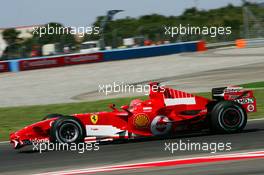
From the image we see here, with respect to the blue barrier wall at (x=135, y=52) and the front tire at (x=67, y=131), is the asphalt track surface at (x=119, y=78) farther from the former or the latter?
the front tire at (x=67, y=131)

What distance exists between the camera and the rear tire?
9.62 meters

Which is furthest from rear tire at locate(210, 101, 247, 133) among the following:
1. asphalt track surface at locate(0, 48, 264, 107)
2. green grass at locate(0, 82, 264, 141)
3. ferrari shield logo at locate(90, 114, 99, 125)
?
asphalt track surface at locate(0, 48, 264, 107)

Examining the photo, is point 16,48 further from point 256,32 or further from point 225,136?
point 225,136

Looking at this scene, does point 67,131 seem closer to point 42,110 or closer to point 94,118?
point 94,118

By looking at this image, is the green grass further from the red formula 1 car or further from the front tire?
the front tire

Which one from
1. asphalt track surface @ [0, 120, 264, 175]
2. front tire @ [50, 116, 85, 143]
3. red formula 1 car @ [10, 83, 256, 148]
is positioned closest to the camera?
asphalt track surface @ [0, 120, 264, 175]

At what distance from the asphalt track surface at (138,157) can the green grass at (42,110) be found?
136 inches

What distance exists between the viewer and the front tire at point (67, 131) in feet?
30.3

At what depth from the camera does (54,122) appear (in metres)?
9.32

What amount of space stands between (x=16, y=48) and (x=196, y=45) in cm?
1280

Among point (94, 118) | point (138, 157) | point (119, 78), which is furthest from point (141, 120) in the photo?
point (119, 78)

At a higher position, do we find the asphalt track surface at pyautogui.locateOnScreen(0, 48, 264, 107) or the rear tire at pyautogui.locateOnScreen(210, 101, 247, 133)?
the rear tire at pyautogui.locateOnScreen(210, 101, 247, 133)

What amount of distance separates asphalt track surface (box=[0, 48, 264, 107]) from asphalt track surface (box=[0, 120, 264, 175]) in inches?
365

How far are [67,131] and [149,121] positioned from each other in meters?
1.34
